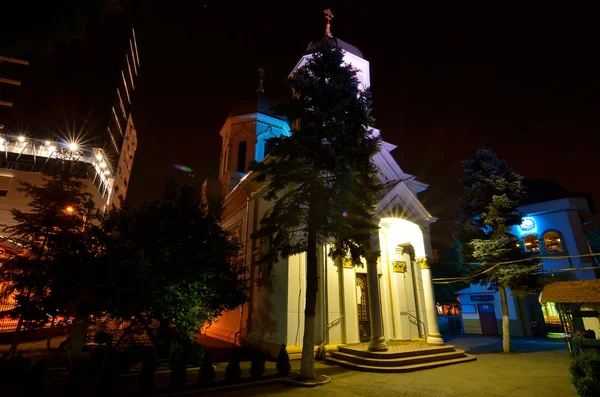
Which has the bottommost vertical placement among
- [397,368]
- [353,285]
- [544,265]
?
[397,368]

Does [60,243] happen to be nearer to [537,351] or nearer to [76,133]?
[537,351]

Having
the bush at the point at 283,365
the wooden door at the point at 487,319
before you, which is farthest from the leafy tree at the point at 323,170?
the wooden door at the point at 487,319

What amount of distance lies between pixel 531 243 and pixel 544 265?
75.0 inches

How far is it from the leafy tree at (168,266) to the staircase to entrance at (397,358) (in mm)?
4592

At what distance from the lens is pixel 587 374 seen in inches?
238

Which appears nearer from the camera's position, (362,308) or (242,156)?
(362,308)

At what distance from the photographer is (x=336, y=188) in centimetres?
1009

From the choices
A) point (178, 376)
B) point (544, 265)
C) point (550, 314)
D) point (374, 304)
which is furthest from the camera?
point (544, 265)

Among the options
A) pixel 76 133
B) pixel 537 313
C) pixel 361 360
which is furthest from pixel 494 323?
pixel 76 133

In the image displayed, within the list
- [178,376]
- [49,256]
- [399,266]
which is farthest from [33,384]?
[399,266]

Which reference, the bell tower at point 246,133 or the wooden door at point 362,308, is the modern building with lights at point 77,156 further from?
the wooden door at point 362,308

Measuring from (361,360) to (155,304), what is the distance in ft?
23.9

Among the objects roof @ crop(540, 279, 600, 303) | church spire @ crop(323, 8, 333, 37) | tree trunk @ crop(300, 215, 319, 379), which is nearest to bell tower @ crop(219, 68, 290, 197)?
church spire @ crop(323, 8, 333, 37)

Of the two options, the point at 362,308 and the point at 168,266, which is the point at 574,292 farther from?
the point at 168,266
